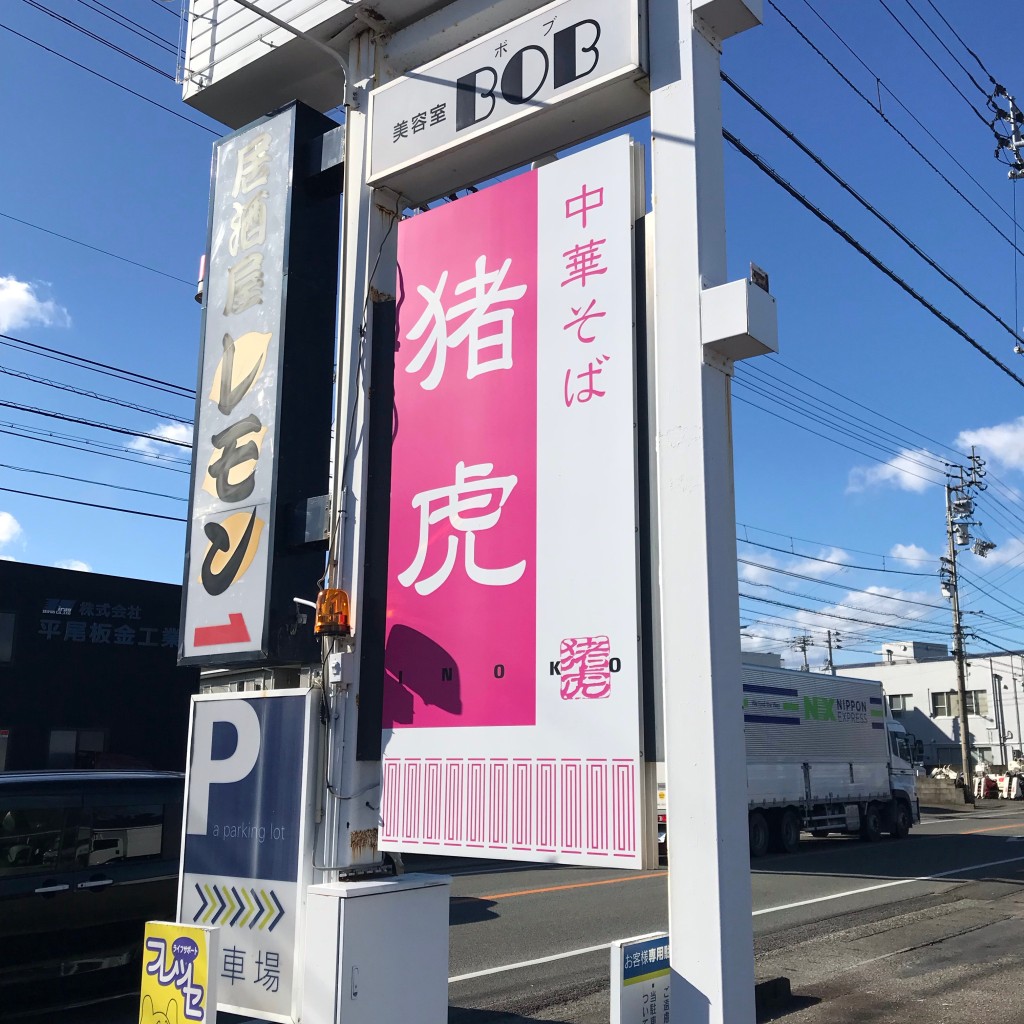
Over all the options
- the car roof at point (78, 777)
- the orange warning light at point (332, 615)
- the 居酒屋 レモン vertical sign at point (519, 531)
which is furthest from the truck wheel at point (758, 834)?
the orange warning light at point (332, 615)

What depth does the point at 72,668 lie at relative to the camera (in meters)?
18.9

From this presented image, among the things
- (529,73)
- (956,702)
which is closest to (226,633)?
(529,73)

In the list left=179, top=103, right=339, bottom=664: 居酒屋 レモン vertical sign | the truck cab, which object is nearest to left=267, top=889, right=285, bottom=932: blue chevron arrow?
left=179, top=103, right=339, bottom=664: 居酒屋 レモン vertical sign

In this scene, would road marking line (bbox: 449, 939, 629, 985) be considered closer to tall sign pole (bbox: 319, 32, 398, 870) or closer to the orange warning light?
tall sign pole (bbox: 319, 32, 398, 870)

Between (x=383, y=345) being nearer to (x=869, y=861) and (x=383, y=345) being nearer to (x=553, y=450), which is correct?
(x=553, y=450)

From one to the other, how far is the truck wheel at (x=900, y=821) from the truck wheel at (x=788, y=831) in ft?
17.7

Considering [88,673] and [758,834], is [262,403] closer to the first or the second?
[88,673]

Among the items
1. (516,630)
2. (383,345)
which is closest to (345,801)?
(516,630)

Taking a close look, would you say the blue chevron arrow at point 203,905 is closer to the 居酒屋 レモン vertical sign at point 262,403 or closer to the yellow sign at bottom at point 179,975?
the yellow sign at bottom at point 179,975

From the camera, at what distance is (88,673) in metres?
19.1

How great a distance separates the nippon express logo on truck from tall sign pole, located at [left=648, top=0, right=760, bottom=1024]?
669 inches

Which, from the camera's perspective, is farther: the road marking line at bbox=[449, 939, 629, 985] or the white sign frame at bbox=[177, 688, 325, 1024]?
the road marking line at bbox=[449, 939, 629, 985]

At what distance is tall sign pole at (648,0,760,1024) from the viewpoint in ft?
12.4

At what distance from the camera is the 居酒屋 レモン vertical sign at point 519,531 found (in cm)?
424
